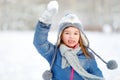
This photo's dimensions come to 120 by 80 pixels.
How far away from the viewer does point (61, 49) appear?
10.2 ft

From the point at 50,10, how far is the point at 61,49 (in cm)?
28

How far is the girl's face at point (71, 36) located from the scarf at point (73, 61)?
0.11 ft

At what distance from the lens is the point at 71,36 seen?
10.2 ft

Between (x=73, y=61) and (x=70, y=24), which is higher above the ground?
(x=70, y=24)

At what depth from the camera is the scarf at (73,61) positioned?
304 cm

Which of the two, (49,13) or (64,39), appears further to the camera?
(64,39)

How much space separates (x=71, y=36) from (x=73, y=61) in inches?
6.9

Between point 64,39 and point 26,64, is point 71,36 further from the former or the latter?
point 26,64

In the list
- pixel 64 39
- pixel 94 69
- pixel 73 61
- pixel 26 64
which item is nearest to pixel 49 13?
pixel 64 39

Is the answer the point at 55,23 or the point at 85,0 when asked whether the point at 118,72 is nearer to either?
the point at 55,23

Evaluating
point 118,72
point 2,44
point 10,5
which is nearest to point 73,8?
point 10,5

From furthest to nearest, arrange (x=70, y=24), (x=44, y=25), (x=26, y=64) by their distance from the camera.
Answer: (x=26, y=64)
(x=70, y=24)
(x=44, y=25)

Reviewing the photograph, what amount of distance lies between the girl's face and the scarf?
3 centimetres

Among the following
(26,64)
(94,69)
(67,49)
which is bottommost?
(26,64)
